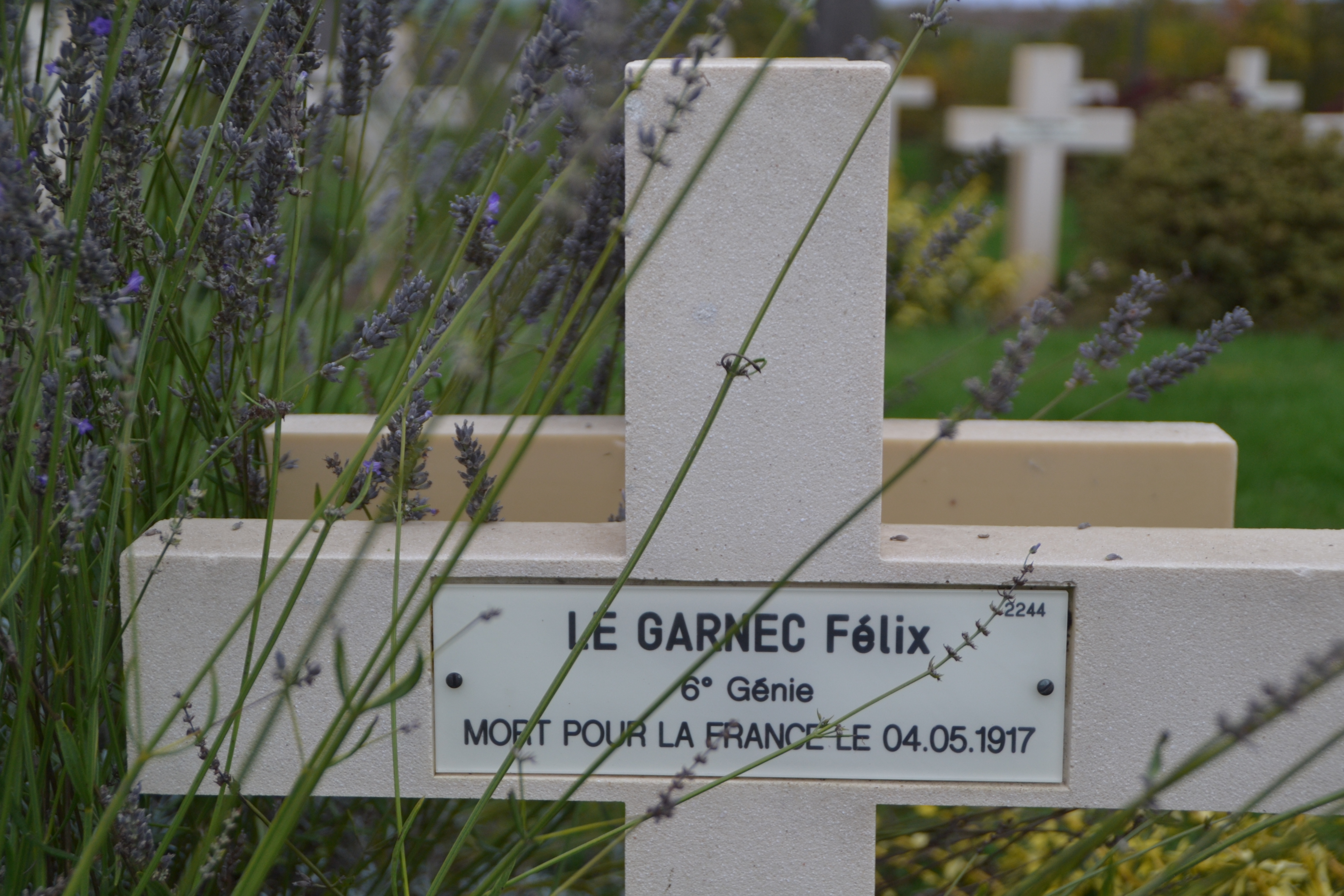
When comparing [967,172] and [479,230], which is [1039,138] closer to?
[967,172]

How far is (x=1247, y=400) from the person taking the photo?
446 cm

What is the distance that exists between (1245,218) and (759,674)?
6.28 metres

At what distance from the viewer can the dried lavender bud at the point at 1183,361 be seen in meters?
1.36

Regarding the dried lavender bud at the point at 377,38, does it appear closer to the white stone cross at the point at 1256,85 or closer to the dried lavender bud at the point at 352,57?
the dried lavender bud at the point at 352,57

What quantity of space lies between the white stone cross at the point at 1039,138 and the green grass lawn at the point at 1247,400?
4.92ft

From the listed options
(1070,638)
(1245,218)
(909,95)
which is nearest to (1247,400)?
(1245,218)

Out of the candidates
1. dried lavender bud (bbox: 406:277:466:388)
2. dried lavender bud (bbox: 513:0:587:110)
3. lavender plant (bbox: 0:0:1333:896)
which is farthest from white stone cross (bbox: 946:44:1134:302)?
dried lavender bud (bbox: 513:0:587:110)

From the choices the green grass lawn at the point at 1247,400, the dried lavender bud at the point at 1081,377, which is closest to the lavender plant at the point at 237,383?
the dried lavender bud at the point at 1081,377

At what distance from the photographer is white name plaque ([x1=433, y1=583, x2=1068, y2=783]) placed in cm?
112

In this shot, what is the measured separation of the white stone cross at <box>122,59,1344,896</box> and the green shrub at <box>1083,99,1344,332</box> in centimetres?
592

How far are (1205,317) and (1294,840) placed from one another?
654cm

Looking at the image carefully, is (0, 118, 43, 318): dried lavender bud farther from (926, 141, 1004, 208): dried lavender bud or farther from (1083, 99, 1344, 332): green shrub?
(1083, 99, 1344, 332): green shrub

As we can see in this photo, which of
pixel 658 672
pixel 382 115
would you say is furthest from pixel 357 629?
pixel 382 115

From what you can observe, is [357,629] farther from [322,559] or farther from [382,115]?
[382,115]
